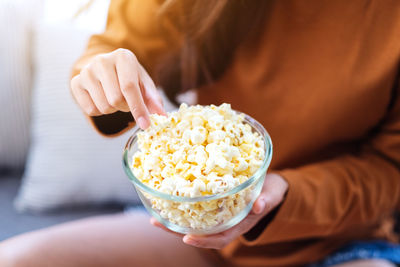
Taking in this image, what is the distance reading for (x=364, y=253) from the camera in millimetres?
685

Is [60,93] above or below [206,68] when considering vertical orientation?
below

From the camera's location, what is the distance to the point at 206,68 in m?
0.65

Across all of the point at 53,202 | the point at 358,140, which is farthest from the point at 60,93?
the point at 358,140

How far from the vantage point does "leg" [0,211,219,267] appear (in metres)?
0.59

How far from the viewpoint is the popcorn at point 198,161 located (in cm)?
38

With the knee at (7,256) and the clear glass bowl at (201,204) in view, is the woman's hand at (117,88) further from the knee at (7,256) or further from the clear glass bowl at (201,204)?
the knee at (7,256)

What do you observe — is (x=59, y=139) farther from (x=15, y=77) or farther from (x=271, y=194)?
(x=271, y=194)

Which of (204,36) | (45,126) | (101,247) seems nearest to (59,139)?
(45,126)

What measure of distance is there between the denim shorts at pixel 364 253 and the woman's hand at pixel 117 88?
0.47 m

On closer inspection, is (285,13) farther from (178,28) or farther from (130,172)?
(130,172)

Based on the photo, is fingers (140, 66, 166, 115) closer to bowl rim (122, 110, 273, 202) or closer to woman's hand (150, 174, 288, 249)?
bowl rim (122, 110, 273, 202)

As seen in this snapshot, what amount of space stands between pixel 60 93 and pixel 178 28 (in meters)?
0.32

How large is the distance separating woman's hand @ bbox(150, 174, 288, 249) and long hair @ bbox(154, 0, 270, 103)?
216 mm

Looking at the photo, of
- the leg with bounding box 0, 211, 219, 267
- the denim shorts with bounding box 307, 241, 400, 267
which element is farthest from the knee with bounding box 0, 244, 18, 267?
the denim shorts with bounding box 307, 241, 400, 267
